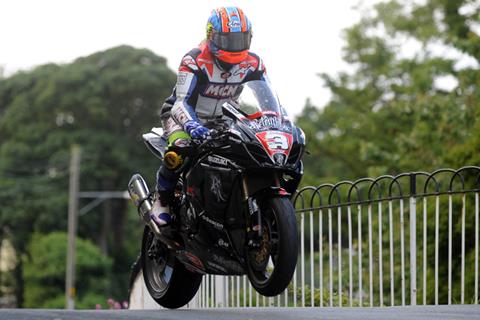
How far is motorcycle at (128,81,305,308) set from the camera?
8289 mm

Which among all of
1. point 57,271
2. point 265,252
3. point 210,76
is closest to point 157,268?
point 210,76

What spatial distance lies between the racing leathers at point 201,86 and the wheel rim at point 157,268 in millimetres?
1016

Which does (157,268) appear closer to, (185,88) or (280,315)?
(185,88)

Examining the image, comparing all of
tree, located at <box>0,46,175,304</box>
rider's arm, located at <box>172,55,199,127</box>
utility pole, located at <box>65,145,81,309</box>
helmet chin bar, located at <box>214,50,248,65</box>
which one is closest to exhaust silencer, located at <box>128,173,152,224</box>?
rider's arm, located at <box>172,55,199,127</box>

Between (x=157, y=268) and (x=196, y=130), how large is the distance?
194 centimetres

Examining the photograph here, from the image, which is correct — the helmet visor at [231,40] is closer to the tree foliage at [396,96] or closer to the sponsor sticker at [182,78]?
the sponsor sticker at [182,78]

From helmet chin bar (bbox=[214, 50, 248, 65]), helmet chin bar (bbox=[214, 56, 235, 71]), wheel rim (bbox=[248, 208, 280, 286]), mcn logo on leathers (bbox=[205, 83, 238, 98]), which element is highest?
helmet chin bar (bbox=[214, 50, 248, 65])

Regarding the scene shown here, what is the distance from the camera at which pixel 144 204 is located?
10344mm

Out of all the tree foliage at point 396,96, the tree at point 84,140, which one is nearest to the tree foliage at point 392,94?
the tree foliage at point 396,96

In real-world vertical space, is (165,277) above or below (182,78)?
below

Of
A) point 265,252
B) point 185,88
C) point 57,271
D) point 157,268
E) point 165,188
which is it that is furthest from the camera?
point 57,271

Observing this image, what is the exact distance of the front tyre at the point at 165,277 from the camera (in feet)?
33.2

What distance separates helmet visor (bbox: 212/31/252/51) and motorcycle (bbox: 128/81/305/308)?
299mm

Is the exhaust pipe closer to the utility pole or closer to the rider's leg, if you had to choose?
the rider's leg
